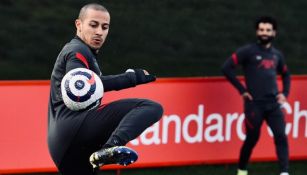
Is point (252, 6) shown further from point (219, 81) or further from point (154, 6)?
point (219, 81)

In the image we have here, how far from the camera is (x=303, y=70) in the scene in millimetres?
17531

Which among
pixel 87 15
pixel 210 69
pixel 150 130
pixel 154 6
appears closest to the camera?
pixel 87 15

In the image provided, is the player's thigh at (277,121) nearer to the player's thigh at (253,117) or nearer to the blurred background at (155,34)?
the player's thigh at (253,117)

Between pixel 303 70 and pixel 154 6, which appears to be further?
pixel 154 6

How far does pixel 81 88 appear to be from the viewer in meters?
5.26

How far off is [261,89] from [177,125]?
47.1 inches

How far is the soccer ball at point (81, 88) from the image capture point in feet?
17.2

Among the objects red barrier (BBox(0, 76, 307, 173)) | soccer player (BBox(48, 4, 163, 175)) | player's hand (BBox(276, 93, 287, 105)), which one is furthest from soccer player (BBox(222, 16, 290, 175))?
soccer player (BBox(48, 4, 163, 175))

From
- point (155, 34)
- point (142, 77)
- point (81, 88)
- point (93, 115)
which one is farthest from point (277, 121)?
point (155, 34)

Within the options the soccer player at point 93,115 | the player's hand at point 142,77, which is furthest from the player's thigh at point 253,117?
the player's hand at point 142,77

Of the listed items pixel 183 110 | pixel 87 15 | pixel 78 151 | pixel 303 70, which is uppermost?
pixel 87 15

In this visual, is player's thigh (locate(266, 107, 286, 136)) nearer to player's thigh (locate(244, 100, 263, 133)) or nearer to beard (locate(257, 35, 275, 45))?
player's thigh (locate(244, 100, 263, 133))

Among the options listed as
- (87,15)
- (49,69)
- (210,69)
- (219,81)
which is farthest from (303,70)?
(87,15)

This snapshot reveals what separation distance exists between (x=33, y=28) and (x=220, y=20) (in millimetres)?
4750
